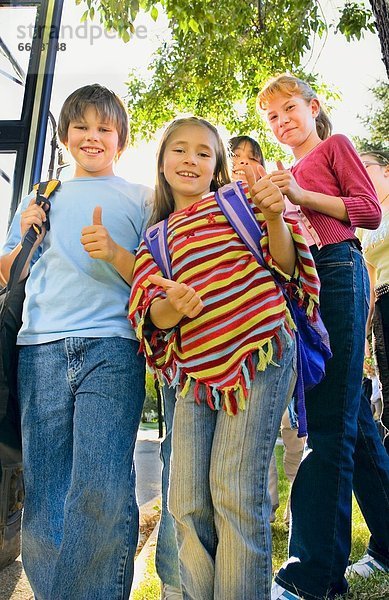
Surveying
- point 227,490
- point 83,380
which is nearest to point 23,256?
point 83,380

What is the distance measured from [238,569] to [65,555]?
38 centimetres

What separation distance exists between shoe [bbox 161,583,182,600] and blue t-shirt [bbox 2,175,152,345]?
0.61 metres

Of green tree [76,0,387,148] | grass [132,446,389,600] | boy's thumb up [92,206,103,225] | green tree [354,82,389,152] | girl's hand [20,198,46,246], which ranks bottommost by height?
grass [132,446,389,600]

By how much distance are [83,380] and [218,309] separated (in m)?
0.36

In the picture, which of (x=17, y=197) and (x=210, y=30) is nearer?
(x=17, y=197)

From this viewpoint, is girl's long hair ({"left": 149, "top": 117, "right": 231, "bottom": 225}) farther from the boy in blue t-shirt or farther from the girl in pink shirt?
the girl in pink shirt

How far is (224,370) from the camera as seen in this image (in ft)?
4.97

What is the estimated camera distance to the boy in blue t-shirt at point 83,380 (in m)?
1.56

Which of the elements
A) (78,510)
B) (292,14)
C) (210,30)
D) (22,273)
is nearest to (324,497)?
(78,510)

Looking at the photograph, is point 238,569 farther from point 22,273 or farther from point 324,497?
point 22,273

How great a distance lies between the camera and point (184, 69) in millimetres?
6520

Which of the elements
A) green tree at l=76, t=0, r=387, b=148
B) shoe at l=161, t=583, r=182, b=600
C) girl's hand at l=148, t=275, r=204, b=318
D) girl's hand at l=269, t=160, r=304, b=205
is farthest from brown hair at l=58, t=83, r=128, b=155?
green tree at l=76, t=0, r=387, b=148

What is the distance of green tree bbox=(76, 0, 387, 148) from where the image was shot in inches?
150

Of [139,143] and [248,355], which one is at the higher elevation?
[139,143]
